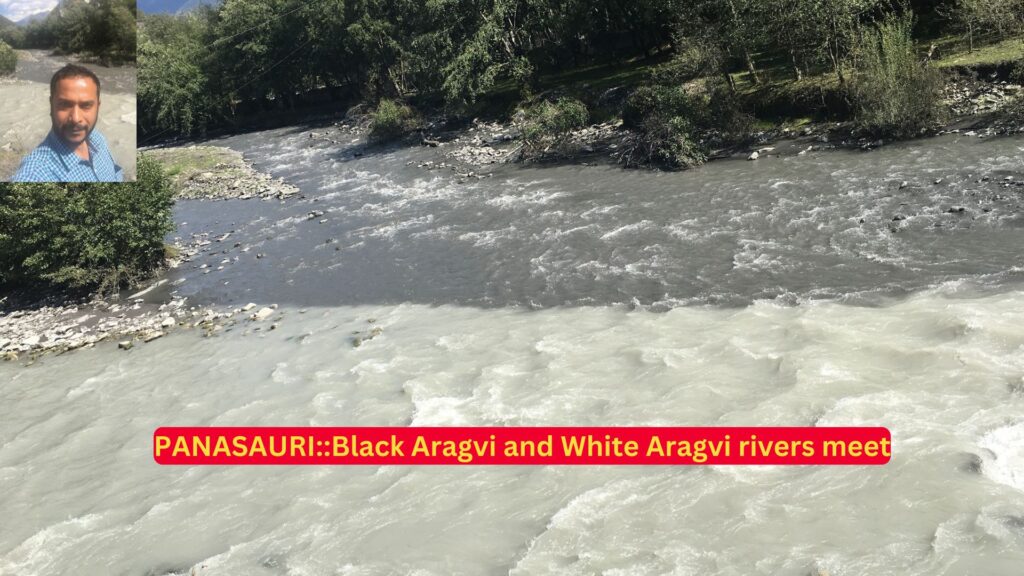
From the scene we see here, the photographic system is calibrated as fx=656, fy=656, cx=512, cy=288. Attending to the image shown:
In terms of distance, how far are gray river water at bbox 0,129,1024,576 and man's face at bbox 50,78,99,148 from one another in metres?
5.40

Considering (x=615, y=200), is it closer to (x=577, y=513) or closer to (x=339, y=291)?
(x=339, y=291)

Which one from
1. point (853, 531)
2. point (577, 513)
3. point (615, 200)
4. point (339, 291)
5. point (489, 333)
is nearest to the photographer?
point (853, 531)

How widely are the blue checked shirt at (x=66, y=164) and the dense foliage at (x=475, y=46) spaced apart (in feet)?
67.3

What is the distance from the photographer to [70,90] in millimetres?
10500

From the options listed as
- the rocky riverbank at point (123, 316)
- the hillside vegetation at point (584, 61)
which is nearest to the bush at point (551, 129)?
the hillside vegetation at point (584, 61)

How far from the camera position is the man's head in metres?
10.4

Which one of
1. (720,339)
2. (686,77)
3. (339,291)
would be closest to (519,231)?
(339,291)

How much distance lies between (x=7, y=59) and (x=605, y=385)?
→ 37.5 feet

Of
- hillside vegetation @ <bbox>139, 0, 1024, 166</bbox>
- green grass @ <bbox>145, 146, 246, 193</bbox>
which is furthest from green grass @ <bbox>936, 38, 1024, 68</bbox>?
green grass @ <bbox>145, 146, 246, 193</bbox>

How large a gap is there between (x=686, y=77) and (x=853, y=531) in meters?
24.7

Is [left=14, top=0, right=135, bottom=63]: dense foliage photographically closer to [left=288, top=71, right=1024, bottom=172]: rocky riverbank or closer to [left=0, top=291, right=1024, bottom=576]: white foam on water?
[left=0, top=291, right=1024, bottom=576]: white foam on water

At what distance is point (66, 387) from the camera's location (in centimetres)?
1486

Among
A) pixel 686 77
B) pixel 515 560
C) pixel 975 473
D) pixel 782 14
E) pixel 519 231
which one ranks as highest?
pixel 782 14

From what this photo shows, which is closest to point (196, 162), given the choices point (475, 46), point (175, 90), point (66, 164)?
point (175, 90)
